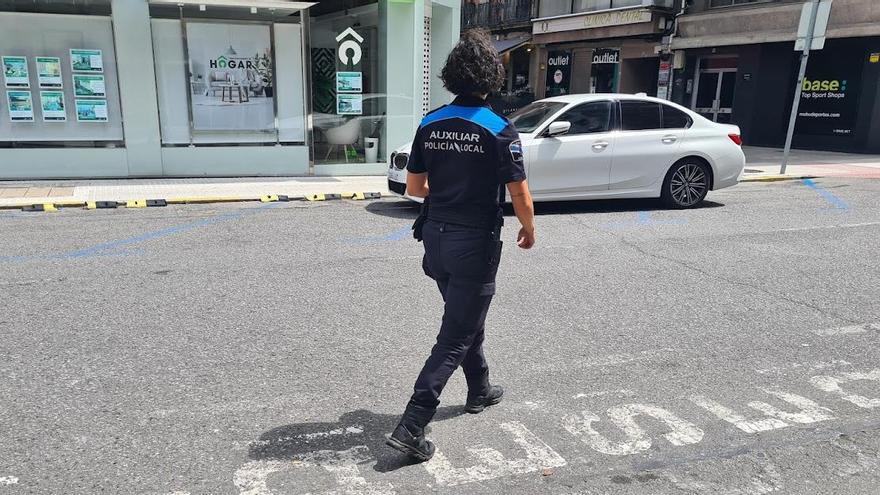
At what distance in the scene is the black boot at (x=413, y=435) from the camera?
10.1 ft

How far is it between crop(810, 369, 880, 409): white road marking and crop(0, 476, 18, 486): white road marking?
4287mm

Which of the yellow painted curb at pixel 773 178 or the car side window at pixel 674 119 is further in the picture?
the yellow painted curb at pixel 773 178

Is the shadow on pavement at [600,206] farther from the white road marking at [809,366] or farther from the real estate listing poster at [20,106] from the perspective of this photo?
the real estate listing poster at [20,106]

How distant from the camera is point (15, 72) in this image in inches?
448

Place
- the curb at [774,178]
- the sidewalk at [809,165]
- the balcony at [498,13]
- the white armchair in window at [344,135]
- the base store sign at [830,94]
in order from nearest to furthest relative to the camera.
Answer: the white armchair in window at [344,135] < the curb at [774,178] < the sidewalk at [809,165] < the base store sign at [830,94] < the balcony at [498,13]

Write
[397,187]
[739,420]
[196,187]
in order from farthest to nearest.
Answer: [196,187] → [397,187] → [739,420]

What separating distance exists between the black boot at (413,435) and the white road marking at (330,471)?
19cm

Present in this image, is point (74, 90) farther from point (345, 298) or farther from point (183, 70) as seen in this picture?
point (345, 298)

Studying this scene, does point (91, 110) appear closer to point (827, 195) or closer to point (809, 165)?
point (827, 195)

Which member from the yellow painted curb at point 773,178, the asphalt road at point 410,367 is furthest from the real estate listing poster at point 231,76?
the yellow painted curb at point 773,178

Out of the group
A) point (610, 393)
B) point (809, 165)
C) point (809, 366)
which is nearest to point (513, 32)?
point (809, 165)

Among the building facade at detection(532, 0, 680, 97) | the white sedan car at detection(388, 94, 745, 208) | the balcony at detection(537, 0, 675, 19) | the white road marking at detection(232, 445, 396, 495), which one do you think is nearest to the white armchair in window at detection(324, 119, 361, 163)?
the white sedan car at detection(388, 94, 745, 208)

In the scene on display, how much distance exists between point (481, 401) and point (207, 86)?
10453 millimetres

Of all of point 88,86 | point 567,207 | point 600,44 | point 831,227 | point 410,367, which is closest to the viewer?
point 410,367
